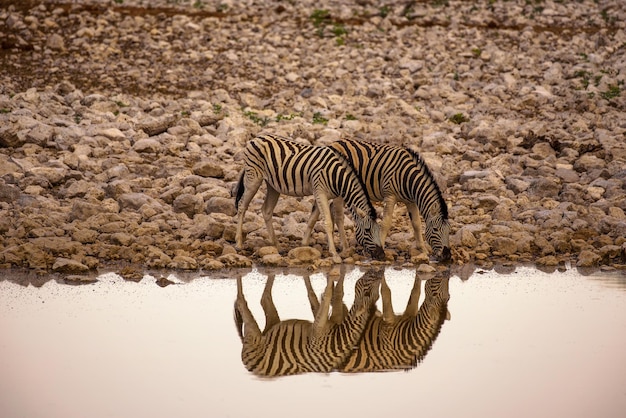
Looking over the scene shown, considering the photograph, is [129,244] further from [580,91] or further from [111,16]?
[111,16]

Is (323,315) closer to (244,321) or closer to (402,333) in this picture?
(244,321)

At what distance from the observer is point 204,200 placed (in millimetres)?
14211

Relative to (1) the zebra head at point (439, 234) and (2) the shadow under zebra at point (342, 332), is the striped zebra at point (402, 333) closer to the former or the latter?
(2) the shadow under zebra at point (342, 332)

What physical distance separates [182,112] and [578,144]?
6190 millimetres

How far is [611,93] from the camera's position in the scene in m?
20.5

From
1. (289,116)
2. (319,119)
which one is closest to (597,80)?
(319,119)

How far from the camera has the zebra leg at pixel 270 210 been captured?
13117 mm

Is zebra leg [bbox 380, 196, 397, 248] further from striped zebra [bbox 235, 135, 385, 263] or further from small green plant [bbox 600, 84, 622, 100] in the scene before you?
small green plant [bbox 600, 84, 622, 100]

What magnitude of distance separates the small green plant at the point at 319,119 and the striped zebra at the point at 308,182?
16.8 feet

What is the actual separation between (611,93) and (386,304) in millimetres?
11066

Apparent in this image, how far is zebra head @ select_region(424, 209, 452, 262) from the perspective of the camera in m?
12.5

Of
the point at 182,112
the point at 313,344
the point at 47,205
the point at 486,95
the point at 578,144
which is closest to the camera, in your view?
the point at 313,344

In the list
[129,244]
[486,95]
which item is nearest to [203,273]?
[129,244]

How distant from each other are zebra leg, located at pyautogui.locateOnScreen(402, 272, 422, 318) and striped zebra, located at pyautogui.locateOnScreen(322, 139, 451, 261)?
783 mm
